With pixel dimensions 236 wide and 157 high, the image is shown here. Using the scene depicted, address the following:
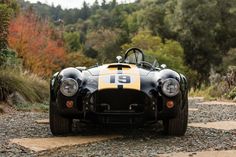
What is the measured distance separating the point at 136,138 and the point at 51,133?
0.97 m

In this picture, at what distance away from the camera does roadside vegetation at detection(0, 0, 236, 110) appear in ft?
33.6

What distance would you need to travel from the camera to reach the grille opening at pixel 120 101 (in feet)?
15.9

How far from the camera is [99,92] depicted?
4832 mm

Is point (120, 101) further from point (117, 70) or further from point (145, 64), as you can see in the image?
point (145, 64)

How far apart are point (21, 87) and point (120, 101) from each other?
4501mm

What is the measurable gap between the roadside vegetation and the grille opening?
11.1 feet

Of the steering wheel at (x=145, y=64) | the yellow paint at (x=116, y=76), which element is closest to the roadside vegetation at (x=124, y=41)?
the steering wheel at (x=145, y=64)

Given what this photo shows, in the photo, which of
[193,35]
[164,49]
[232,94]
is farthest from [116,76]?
[193,35]

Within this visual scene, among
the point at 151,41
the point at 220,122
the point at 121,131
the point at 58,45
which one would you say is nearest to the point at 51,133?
the point at 121,131

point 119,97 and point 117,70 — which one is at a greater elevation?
point 117,70

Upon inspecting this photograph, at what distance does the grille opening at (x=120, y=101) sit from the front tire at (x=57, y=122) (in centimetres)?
55

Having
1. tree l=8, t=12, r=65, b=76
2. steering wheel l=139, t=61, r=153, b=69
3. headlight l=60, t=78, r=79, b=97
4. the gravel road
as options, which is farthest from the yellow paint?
tree l=8, t=12, r=65, b=76

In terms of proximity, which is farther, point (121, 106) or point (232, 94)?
point (232, 94)

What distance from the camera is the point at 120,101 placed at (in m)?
4.88
